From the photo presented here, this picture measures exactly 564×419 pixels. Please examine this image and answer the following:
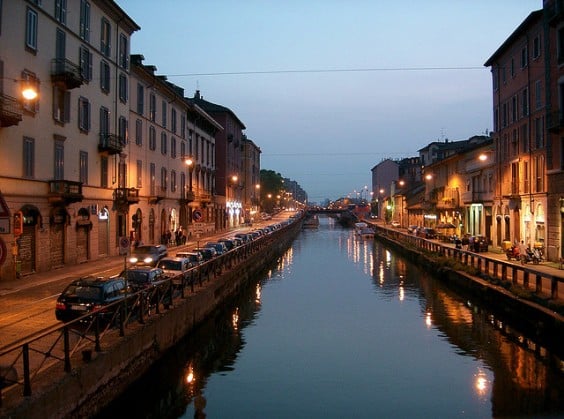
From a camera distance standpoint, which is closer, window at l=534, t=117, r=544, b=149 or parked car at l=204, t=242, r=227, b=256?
window at l=534, t=117, r=544, b=149

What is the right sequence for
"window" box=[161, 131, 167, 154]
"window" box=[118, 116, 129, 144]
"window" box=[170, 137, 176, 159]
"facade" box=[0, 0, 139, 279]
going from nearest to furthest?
"facade" box=[0, 0, 139, 279], "window" box=[118, 116, 129, 144], "window" box=[161, 131, 167, 154], "window" box=[170, 137, 176, 159]

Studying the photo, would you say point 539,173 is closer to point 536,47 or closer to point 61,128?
point 536,47

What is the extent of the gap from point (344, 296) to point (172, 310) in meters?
16.2

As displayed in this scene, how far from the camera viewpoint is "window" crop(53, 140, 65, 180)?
31.4 m

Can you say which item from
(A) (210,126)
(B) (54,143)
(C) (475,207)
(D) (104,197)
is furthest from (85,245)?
(A) (210,126)

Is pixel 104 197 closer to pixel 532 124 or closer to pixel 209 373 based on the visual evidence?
pixel 209 373

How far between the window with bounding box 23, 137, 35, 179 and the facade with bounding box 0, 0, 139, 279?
48 millimetres

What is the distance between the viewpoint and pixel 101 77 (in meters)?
37.7

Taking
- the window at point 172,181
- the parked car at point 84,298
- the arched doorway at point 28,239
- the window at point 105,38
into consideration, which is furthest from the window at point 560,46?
the window at point 172,181

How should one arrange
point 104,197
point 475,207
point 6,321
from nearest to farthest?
point 6,321 < point 104,197 < point 475,207

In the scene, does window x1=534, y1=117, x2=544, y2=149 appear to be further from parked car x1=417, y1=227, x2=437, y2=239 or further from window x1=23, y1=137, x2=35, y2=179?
window x1=23, y1=137, x2=35, y2=179

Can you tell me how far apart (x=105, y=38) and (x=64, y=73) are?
9.09 meters

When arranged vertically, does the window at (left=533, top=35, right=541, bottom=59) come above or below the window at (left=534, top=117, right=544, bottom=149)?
above

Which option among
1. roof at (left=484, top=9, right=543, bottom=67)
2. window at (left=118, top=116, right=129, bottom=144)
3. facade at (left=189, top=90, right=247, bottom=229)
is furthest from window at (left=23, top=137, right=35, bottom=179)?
facade at (left=189, top=90, right=247, bottom=229)
